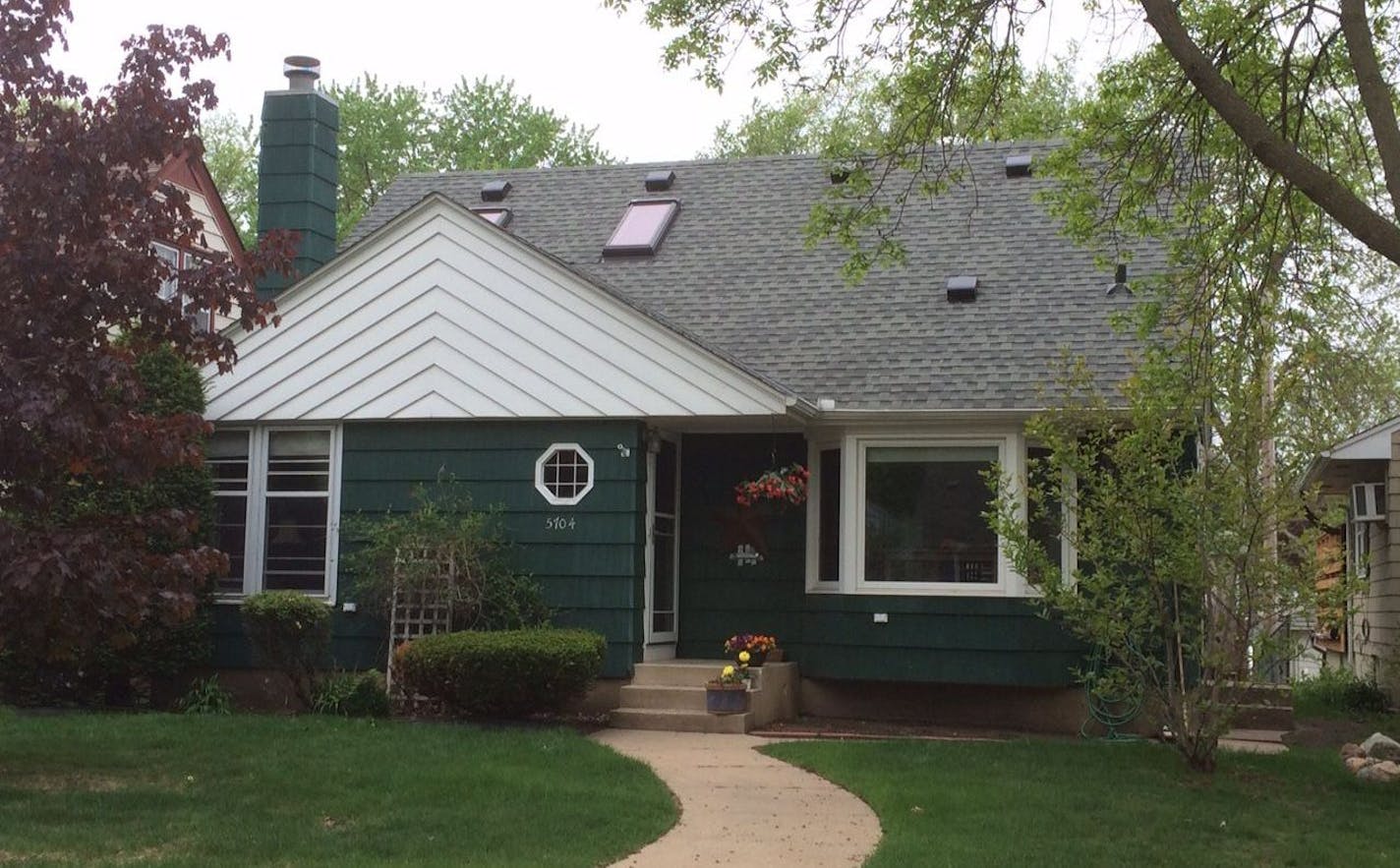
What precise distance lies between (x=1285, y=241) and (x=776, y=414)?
158 inches

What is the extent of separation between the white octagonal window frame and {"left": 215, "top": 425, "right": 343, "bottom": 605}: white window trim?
6.31 feet

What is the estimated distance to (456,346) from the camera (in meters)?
13.0

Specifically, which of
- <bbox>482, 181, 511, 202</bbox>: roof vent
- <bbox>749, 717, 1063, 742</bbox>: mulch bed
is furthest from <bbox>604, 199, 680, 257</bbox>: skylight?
<bbox>749, 717, 1063, 742</bbox>: mulch bed

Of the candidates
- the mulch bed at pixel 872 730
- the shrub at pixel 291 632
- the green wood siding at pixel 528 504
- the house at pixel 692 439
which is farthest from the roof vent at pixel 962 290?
the shrub at pixel 291 632

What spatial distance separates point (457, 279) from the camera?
42.6 ft

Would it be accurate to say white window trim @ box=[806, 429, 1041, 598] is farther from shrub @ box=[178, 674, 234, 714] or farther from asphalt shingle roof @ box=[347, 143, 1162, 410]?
shrub @ box=[178, 674, 234, 714]

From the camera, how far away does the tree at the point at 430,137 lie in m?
35.1

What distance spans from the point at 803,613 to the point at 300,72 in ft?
26.2

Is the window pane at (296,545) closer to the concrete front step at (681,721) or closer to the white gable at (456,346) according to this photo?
the white gable at (456,346)

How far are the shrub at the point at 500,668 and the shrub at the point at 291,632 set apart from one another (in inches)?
49.4

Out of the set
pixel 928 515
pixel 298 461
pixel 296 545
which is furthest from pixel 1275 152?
pixel 296 545

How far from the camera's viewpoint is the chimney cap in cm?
1584

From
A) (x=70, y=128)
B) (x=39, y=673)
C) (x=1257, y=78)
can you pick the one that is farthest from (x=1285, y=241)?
(x=39, y=673)

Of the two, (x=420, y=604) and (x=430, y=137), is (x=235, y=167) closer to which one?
(x=430, y=137)
